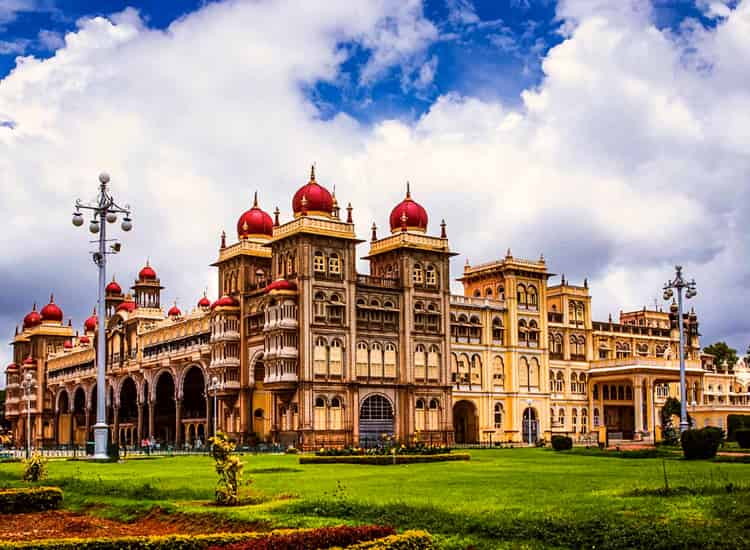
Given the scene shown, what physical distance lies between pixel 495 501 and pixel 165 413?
85.1m

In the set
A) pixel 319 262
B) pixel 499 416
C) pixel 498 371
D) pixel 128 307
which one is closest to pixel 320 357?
pixel 319 262

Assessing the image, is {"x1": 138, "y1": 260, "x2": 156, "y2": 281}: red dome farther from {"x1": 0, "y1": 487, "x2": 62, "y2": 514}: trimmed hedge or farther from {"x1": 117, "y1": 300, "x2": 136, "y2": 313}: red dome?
{"x1": 0, "y1": 487, "x2": 62, "y2": 514}: trimmed hedge

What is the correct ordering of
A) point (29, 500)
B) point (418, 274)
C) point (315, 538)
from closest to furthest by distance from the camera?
point (315, 538) → point (29, 500) → point (418, 274)

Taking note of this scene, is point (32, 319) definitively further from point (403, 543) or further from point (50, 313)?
point (403, 543)

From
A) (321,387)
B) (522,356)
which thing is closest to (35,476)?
(321,387)

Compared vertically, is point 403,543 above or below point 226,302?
below

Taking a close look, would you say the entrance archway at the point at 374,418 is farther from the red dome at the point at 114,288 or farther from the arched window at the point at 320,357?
the red dome at the point at 114,288

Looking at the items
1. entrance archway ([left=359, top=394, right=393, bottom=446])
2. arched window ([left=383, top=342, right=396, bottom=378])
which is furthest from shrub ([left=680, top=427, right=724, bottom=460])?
arched window ([left=383, top=342, right=396, bottom=378])

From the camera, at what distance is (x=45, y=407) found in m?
130

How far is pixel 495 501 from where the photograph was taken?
938 inches

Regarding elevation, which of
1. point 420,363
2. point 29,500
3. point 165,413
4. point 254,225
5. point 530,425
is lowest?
point 29,500

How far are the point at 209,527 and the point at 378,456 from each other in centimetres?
2412

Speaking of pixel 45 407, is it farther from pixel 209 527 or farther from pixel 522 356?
pixel 209 527

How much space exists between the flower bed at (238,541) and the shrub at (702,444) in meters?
27.6
